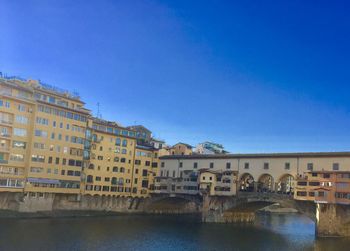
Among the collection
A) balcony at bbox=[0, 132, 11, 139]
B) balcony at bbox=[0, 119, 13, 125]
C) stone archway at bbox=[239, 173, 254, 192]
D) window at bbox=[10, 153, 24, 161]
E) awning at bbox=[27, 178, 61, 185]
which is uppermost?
balcony at bbox=[0, 119, 13, 125]

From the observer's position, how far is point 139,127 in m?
113

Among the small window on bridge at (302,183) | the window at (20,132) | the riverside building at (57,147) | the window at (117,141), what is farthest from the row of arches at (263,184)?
the window at (20,132)

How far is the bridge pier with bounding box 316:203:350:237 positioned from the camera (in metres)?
61.1

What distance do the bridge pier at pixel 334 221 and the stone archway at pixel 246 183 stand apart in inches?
741

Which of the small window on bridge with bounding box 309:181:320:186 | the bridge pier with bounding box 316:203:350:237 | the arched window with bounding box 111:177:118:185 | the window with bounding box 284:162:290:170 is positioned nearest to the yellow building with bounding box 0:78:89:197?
the arched window with bounding box 111:177:118:185

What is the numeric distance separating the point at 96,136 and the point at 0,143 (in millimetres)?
21152

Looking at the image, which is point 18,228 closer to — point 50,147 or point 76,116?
point 50,147

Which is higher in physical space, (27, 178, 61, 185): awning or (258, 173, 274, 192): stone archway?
(258, 173, 274, 192): stone archway

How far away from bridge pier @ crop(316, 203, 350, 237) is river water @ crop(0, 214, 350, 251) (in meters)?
2.20

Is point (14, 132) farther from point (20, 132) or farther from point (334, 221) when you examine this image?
point (334, 221)

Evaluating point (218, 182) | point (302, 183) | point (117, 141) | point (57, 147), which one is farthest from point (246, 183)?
point (57, 147)

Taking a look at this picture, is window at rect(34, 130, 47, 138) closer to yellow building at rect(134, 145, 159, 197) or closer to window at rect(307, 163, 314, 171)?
yellow building at rect(134, 145, 159, 197)

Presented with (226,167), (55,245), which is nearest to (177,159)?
(226,167)

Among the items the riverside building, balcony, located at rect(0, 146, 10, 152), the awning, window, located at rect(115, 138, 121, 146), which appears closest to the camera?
balcony, located at rect(0, 146, 10, 152)
